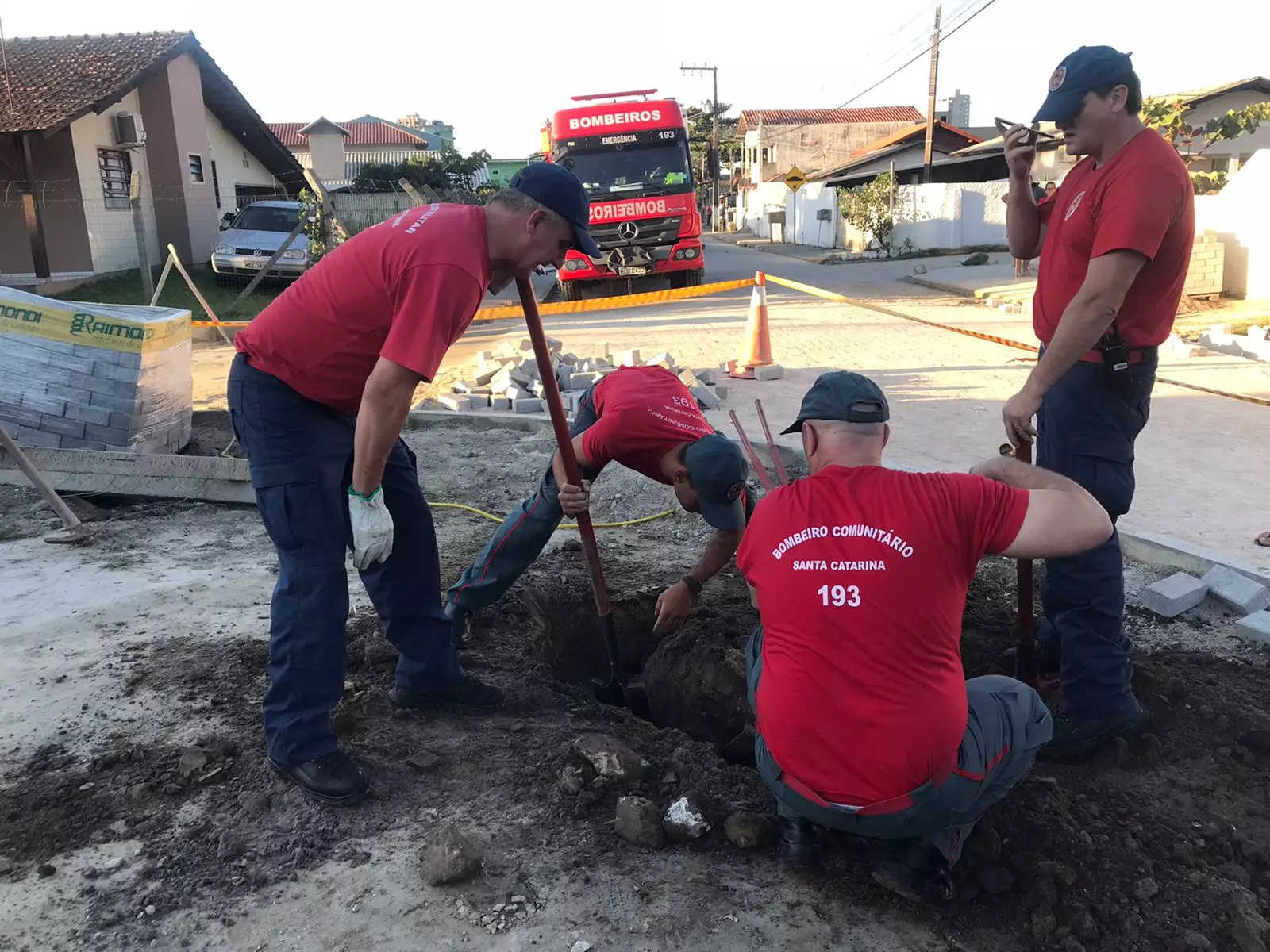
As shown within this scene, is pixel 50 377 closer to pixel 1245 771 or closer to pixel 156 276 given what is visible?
pixel 1245 771

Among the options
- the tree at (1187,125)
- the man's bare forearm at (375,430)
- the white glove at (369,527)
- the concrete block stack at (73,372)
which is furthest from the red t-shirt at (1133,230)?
the tree at (1187,125)

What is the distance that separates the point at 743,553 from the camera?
230 centimetres

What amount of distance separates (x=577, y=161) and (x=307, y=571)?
13.8m

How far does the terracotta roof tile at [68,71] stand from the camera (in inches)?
659

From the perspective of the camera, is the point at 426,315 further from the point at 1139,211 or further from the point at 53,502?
the point at 53,502

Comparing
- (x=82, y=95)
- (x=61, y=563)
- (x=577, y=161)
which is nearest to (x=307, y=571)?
(x=61, y=563)

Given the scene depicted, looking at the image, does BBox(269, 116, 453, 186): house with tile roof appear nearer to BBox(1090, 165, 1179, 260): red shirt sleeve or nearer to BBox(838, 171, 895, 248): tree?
BBox(838, 171, 895, 248): tree

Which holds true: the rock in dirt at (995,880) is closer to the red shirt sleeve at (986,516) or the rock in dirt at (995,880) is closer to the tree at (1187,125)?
the red shirt sleeve at (986,516)

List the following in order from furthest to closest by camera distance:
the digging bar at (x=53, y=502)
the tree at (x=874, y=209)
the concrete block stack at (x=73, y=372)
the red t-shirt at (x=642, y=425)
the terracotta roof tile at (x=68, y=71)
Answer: the tree at (x=874, y=209) → the terracotta roof tile at (x=68, y=71) → the concrete block stack at (x=73, y=372) → the digging bar at (x=53, y=502) → the red t-shirt at (x=642, y=425)

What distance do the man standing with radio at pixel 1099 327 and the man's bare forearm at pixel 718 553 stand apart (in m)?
0.99

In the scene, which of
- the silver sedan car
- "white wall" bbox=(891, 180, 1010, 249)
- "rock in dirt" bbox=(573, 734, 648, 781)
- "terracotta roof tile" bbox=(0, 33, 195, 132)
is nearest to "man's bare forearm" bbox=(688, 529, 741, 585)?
"rock in dirt" bbox=(573, 734, 648, 781)

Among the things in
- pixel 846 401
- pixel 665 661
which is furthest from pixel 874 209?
pixel 846 401

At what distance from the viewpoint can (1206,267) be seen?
13.9 metres

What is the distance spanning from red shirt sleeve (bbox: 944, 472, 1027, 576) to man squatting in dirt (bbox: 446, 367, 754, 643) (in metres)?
1.31
